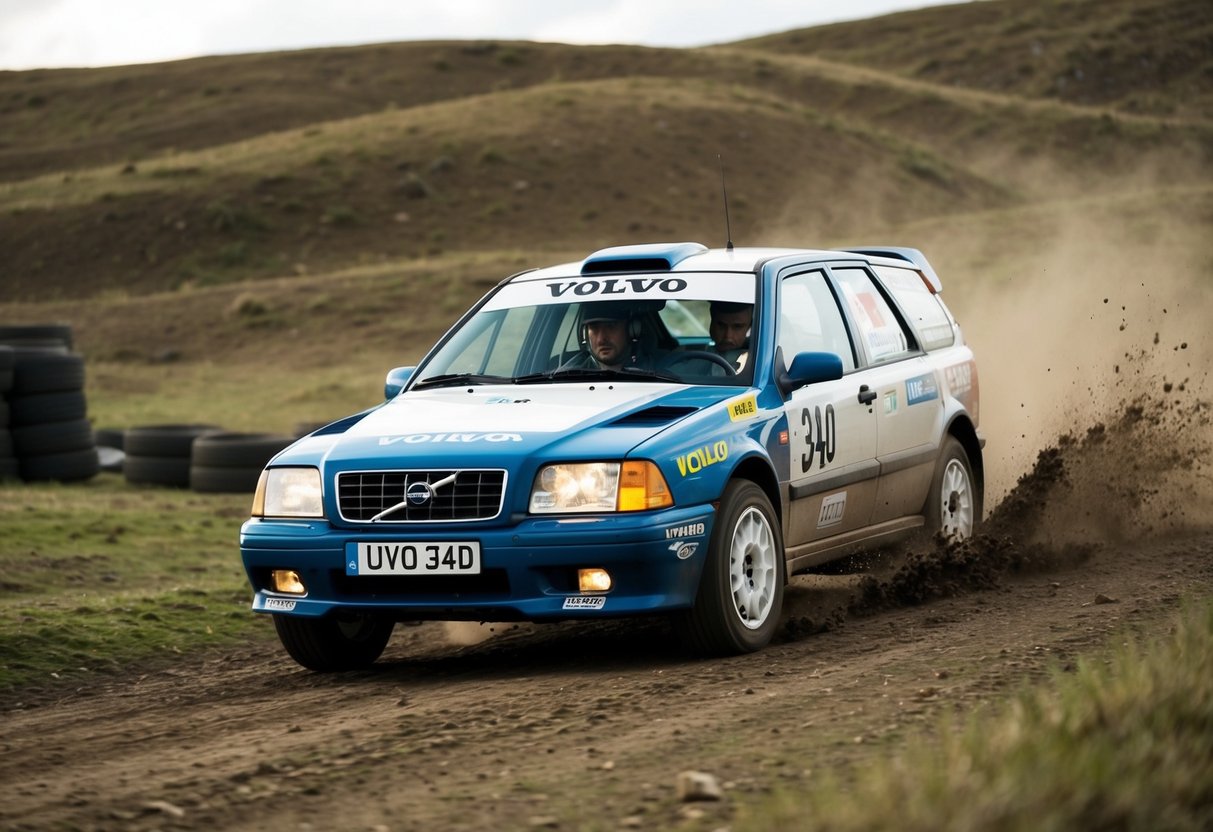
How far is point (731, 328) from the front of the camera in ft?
24.6

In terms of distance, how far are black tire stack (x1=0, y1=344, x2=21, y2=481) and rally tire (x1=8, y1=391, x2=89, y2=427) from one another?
10 centimetres

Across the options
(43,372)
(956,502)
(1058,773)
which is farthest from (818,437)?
(43,372)

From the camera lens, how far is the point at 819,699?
17.8ft

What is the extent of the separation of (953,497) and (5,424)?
10.2 meters

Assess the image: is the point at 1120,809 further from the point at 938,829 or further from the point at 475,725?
the point at 475,725

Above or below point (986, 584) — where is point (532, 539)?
above

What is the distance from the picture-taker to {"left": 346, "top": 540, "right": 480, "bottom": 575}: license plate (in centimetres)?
638

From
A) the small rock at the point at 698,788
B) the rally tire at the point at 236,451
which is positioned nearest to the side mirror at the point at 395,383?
the small rock at the point at 698,788

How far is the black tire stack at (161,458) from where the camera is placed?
16.3 metres

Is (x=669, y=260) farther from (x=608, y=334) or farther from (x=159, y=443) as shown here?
(x=159, y=443)

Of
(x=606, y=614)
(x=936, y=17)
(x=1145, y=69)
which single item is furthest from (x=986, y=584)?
(x=936, y=17)

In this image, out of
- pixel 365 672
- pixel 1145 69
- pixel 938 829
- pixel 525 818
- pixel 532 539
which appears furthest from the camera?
pixel 1145 69

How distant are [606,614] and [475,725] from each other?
3.51 feet

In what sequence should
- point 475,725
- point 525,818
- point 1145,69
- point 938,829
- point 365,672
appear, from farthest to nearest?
point 1145,69 < point 365,672 < point 475,725 < point 525,818 < point 938,829
